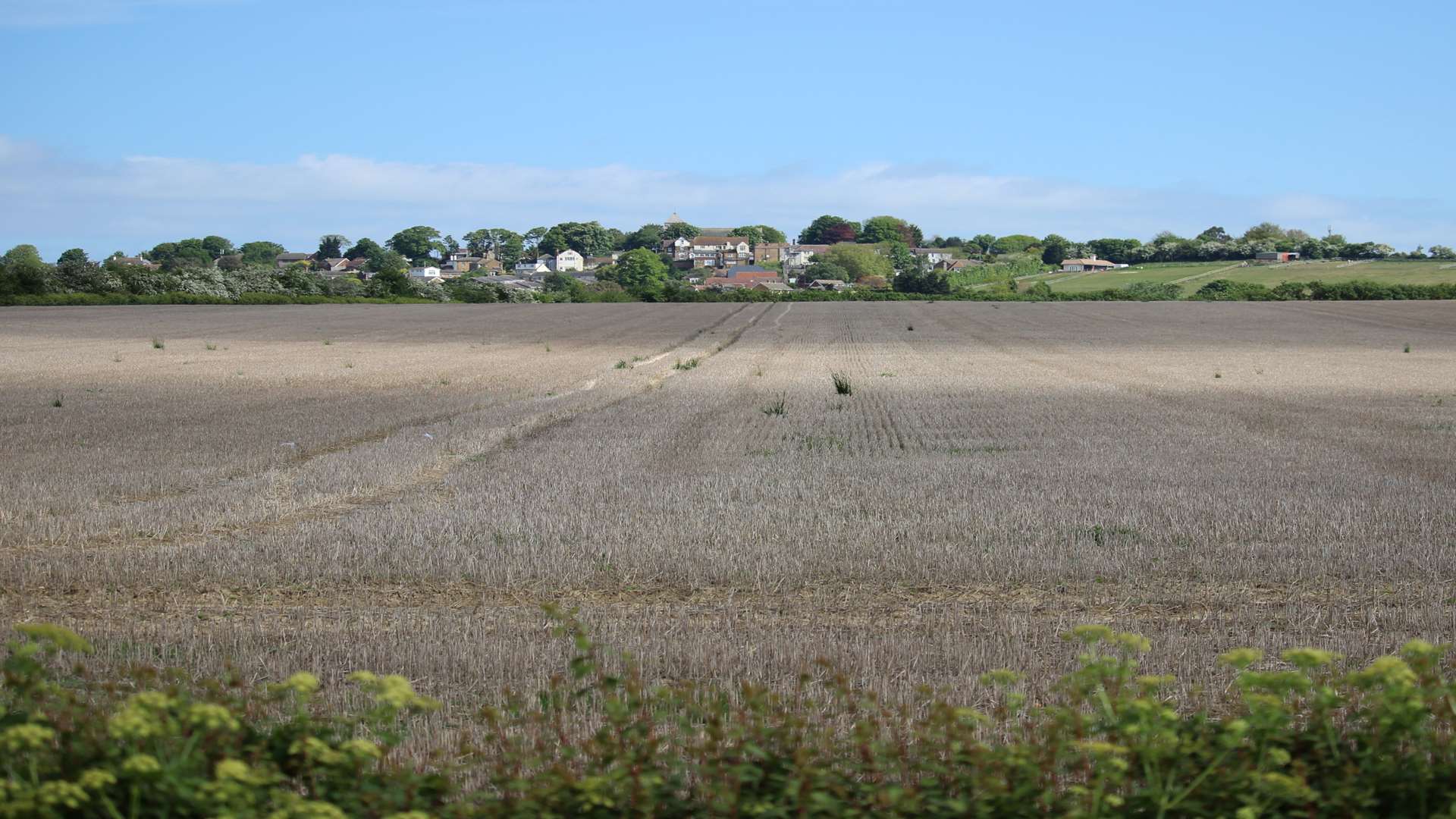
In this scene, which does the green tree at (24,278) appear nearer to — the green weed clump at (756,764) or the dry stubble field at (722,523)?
the dry stubble field at (722,523)

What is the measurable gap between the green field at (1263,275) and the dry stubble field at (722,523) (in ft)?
330

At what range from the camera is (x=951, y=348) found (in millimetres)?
49125

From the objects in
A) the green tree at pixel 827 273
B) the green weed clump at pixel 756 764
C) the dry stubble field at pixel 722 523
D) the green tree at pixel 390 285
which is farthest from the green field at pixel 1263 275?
the green weed clump at pixel 756 764

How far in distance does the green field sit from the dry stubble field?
101m

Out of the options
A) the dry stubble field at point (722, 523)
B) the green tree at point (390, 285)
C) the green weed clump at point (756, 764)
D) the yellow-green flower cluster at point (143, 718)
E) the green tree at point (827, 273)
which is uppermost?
the green tree at point (827, 273)

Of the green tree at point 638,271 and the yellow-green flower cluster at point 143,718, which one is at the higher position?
the green tree at point 638,271

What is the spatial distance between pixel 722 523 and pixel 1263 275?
133 metres

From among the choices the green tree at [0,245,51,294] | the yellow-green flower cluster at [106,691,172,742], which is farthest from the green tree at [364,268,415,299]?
the yellow-green flower cluster at [106,691,172,742]

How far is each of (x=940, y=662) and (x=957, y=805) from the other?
396 cm

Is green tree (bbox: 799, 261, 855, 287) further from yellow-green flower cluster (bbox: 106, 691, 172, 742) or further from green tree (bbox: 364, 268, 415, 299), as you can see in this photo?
yellow-green flower cluster (bbox: 106, 691, 172, 742)

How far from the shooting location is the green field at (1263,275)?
121500 millimetres

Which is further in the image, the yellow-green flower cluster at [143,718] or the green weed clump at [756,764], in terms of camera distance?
the green weed clump at [756,764]

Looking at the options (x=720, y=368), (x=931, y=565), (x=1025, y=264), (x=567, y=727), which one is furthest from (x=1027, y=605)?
(x=1025, y=264)

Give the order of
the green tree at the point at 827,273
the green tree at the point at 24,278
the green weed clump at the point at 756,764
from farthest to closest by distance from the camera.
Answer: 1. the green tree at the point at 827,273
2. the green tree at the point at 24,278
3. the green weed clump at the point at 756,764
